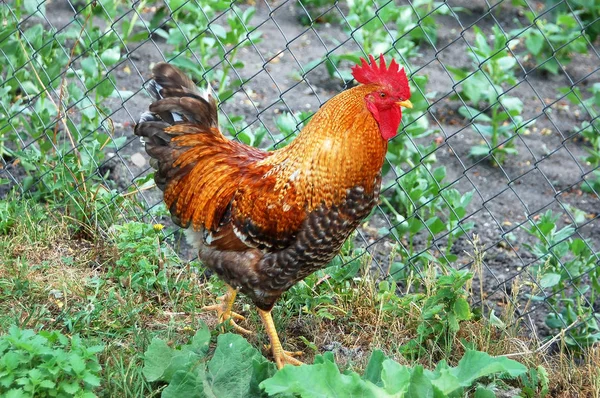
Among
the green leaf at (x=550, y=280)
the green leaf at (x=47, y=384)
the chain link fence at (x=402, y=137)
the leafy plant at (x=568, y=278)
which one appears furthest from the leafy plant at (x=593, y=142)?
the green leaf at (x=47, y=384)

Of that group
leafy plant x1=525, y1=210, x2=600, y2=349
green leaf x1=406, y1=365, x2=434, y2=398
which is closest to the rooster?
green leaf x1=406, y1=365, x2=434, y2=398

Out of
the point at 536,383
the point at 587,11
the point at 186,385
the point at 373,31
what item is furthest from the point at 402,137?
the point at 587,11

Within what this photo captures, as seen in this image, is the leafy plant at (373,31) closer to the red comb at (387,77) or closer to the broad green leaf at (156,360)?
the red comb at (387,77)

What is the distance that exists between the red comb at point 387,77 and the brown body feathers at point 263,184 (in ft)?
0.14

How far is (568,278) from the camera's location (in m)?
4.12

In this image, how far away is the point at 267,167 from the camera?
3.67 m

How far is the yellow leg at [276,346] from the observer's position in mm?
3740

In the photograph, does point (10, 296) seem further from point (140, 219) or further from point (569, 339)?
point (569, 339)

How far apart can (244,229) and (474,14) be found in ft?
14.1

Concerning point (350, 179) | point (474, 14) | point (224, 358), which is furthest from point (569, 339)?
point (474, 14)

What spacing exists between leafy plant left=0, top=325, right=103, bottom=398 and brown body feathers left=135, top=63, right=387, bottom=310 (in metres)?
0.84

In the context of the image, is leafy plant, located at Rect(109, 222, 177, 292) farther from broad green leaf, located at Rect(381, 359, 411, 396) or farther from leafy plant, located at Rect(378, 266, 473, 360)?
broad green leaf, located at Rect(381, 359, 411, 396)

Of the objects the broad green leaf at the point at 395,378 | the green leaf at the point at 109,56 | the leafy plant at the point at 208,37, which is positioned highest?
the green leaf at the point at 109,56

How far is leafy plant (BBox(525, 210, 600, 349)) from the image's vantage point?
3.99 m
